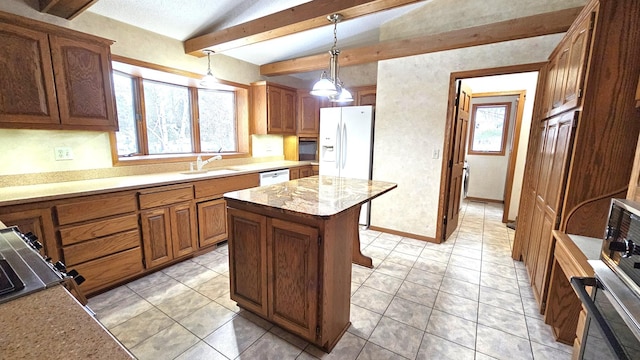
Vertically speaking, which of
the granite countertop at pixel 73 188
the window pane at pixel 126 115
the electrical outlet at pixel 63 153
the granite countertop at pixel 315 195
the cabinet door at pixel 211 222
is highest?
the window pane at pixel 126 115

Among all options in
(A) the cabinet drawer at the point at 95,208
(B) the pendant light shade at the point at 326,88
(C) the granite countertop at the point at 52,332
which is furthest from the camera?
(B) the pendant light shade at the point at 326,88

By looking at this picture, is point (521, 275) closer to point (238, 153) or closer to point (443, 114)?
point (443, 114)

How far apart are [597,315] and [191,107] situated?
12.9ft

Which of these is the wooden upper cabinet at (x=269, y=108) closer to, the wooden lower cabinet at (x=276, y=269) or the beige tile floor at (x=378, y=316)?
the beige tile floor at (x=378, y=316)

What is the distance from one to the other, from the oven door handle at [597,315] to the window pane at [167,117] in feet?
12.2

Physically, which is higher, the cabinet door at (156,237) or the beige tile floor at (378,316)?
the cabinet door at (156,237)

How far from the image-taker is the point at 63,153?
232 cm

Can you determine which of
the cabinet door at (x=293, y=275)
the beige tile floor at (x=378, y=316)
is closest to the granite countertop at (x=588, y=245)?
the beige tile floor at (x=378, y=316)

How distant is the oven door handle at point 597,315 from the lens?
79 centimetres

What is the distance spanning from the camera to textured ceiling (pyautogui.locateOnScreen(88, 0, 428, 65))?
2385 mm

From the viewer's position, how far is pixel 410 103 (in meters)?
3.30

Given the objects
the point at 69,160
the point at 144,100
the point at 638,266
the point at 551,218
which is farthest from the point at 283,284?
the point at 144,100

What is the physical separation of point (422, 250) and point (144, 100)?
3.64m

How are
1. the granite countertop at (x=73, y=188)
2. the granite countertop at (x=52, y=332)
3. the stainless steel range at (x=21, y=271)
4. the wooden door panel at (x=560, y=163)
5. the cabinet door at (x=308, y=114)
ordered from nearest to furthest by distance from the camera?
1. the granite countertop at (x=52, y=332)
2. the stainless steel range at (x=21, y=271)
3. the wooden door panel at (x=560, y=163)
4. the granite countertop at (x=73, y=188)
5. the cabinet door at (x=308, y=114)
